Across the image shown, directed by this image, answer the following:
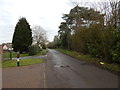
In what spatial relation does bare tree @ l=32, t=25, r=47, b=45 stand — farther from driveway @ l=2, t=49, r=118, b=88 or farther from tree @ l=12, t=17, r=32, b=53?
driveway @ l=2, t=49, r=118, b=88

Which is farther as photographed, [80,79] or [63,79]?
[63,79]

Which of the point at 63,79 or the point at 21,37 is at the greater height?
the point at 21,37

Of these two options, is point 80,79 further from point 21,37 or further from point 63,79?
point 21,37

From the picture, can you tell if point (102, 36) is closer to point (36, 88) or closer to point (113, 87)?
point (113, 87)

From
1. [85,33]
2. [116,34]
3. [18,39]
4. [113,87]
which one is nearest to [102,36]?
[116,34]

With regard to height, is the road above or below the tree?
below

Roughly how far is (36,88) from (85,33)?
15.0m

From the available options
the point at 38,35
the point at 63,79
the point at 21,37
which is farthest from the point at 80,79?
the point at 38,35

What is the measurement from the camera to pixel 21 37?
38844 mm

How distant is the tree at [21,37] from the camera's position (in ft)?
128

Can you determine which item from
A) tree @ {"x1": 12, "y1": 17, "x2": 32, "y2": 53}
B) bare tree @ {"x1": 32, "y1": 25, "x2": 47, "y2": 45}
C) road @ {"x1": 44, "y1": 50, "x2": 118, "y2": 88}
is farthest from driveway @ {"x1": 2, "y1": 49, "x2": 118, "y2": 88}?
bare tree @ {"x1": 32, "y1": 25, "x2": 47, "y2": 45}

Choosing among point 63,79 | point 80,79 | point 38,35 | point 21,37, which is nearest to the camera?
point 80,79

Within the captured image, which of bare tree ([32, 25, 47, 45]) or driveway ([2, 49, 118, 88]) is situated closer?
driveway ([2, 49, 118, 88])

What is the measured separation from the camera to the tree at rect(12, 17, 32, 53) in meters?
38.9
